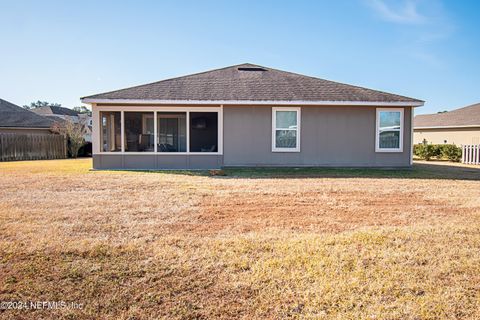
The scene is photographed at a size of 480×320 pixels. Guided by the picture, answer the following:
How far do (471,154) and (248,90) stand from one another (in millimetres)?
13426

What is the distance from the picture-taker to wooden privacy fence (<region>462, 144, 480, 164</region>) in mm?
17230

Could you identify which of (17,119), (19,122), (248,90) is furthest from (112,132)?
(17,119)

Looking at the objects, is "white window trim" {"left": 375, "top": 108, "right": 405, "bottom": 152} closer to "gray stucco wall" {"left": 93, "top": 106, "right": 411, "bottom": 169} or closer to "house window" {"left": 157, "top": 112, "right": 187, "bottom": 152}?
"gray stucco wall" {"left": 93, "top": 106, "right": 411, "bottom": 169}

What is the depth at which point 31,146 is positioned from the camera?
2038 cm

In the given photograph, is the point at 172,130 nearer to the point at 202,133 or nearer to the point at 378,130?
the point at 202,133

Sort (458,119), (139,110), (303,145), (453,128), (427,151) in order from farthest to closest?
(458,119) < (453,128) < (427,151) < (303,145) < (139,110)

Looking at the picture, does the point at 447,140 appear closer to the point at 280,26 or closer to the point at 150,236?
the point at 280,26

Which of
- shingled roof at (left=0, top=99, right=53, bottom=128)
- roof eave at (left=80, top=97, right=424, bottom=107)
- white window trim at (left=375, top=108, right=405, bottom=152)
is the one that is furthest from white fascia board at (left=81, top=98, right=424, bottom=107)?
shingled roof at (left=0, top=99, right=53, bottom=128)

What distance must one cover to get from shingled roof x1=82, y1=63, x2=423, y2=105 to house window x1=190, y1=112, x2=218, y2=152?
2.35 m

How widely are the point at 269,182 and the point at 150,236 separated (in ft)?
16.9

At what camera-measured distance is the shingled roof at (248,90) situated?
11961 millimetres

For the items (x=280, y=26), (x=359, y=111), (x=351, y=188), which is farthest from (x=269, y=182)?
(x=280, y=26)

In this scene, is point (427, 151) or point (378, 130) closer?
point (378, 130)

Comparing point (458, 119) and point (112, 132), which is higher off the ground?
point (458, 119)
